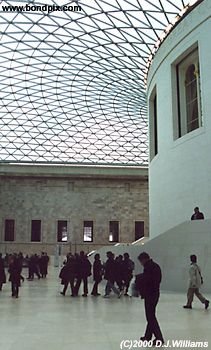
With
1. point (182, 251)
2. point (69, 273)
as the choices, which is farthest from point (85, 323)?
point (182, 251)

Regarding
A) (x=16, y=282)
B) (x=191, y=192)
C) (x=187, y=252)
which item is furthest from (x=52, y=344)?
(x=191, y=192)

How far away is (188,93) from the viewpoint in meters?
34.3

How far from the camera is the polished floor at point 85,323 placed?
9.15 metres

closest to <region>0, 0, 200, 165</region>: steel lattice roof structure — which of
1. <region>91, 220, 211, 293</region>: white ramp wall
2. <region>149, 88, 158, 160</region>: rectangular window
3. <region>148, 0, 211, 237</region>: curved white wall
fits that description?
<region>148, 0, 211, 237</region>: curved white wall

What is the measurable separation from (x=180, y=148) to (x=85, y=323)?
22476mm

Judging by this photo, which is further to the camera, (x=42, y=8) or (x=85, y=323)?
(x=42, y=8)

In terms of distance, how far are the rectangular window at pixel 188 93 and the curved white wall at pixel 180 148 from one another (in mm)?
714

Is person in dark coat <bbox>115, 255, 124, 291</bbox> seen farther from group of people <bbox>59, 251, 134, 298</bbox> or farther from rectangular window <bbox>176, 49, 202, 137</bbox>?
rectangular window <bbox>176, 49, 202, 137</bbox>

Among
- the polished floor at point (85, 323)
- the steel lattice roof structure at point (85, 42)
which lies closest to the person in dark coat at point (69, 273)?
the polished floor at point (85, 323)

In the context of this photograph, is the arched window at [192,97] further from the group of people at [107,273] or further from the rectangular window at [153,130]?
the group of people at [107,273]

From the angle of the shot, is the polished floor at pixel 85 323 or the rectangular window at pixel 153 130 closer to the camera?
the polished floor at pixel 85 323

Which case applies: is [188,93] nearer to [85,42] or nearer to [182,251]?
[85,42]

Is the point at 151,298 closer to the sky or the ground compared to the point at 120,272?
closer to the sky

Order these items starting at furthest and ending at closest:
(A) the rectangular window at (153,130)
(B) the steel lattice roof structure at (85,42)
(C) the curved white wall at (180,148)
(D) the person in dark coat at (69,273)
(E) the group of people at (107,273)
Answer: (A) the rectangular window at (153,130) < (B) the steel lattice roof structure at (85,42) < (C) the curved white wall at (180,148) < (D) the person in dark coat at (69,273) < (E) the group of people at (107,273)
